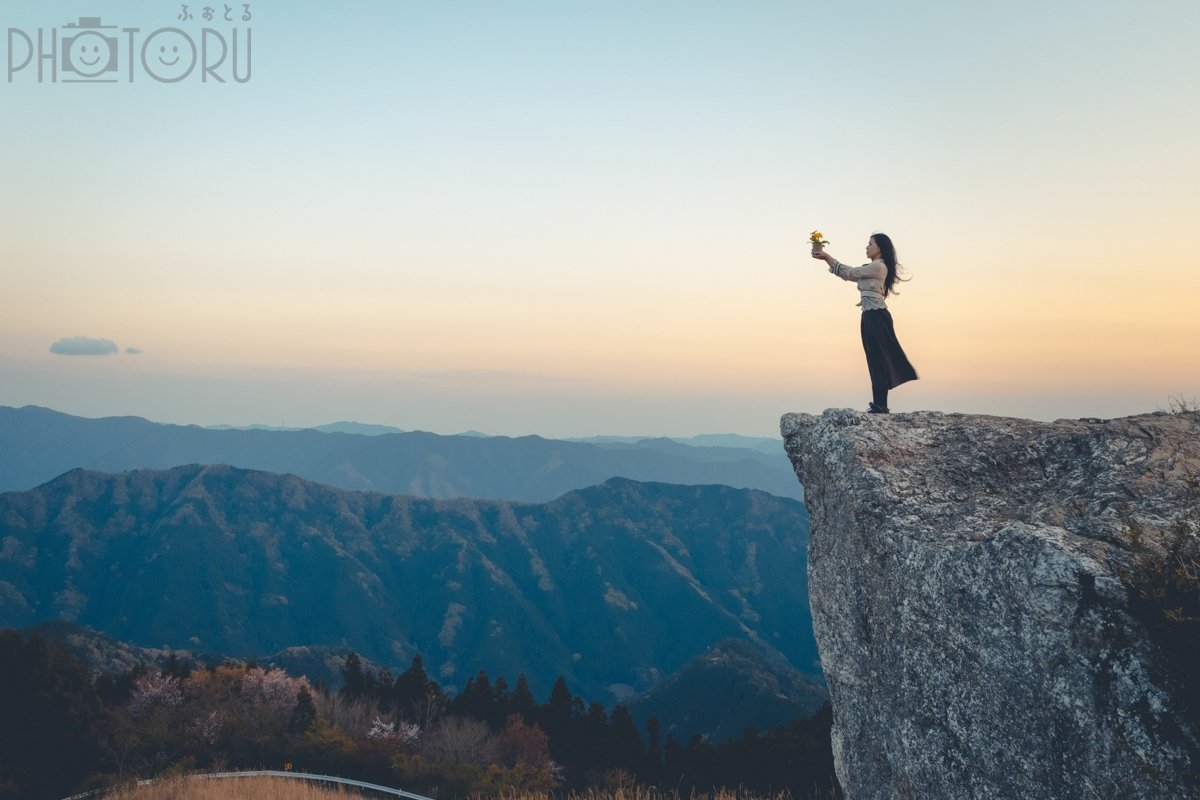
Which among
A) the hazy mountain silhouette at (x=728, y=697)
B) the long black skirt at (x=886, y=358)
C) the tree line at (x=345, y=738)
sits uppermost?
the long black skirt at (x=886, y=358)

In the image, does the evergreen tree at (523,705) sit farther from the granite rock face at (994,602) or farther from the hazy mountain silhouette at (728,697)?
the hazy mountain silhouette at (728,697)

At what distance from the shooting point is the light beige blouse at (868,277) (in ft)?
42.3

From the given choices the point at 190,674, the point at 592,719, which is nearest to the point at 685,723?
the point at 592,719

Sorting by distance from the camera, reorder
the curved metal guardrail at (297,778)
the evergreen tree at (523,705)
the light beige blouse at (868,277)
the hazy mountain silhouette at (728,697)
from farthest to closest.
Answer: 1. the hazy mountain silhouette at (728,697)
2. the evergreen tree at (523,705)
3. the curved metal guardrail at (297,778)
4. the light beige blouse at (868,277)

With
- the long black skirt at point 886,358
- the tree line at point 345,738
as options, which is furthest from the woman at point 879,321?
the tree line at point 345,738

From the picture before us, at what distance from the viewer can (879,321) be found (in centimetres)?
1298

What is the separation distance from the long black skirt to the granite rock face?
5.73ft

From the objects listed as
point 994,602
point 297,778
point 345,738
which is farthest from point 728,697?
point 994,602

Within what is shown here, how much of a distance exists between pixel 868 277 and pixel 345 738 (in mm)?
32106

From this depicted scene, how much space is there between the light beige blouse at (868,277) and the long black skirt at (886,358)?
0.56ft

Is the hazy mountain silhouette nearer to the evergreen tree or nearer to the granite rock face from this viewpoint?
the evergreen tree

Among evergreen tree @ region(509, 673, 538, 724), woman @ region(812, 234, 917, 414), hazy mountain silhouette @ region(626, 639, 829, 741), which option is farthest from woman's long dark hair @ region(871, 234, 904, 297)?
→ hazy mountain silhouette @ region(626, 639, 829, 741)

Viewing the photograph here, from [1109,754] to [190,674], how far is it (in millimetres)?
55998

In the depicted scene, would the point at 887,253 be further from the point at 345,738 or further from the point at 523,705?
the point at 523,705
